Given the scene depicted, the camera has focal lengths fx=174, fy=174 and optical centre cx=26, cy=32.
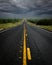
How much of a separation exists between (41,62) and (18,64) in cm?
106

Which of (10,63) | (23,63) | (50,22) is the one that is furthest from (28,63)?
(50,22)

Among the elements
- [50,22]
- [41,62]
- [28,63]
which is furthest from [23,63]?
[50,22]

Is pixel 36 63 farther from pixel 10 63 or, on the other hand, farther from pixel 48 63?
pixel 10 63

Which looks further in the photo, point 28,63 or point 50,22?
point 50,22

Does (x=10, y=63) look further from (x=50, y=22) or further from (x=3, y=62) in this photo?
(x=50, y=22)

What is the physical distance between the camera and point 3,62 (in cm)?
748

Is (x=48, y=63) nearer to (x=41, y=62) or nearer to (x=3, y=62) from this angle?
(x=41, y=62)

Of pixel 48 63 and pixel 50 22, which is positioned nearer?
pixel 48 63

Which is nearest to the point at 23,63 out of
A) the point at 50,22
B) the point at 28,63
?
the point at 28,63

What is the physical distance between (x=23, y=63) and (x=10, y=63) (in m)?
0.55

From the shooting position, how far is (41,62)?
7.53m

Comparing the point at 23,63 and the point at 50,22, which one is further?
the point at 50,22

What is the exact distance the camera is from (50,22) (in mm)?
79812

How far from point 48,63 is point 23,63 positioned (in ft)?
3.47
